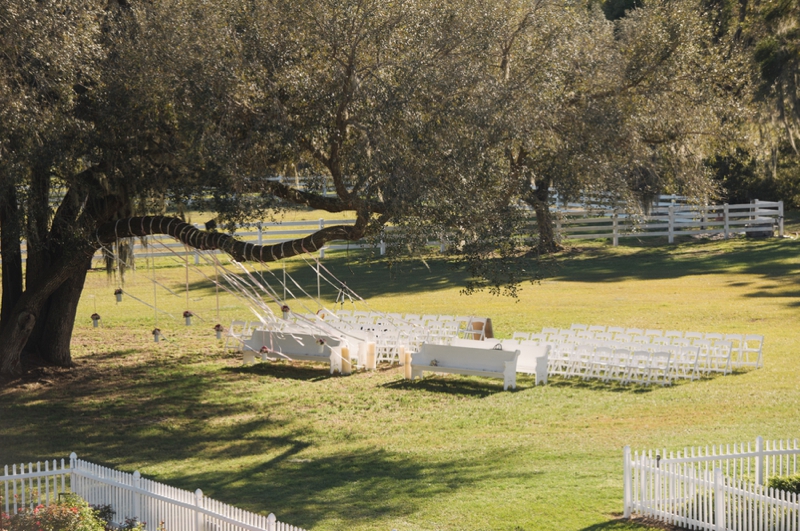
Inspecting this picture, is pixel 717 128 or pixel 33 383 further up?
pixel 717 128

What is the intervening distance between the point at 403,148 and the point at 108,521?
6581 mm

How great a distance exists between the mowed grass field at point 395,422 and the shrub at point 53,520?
242cm

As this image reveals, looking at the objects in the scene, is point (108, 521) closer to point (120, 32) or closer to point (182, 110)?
point (182, 110)

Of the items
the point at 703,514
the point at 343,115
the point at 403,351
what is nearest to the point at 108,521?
the point at 703,514

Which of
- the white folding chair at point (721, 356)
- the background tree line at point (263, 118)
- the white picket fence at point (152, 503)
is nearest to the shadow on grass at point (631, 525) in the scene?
the white picket fence at point (152, 503)

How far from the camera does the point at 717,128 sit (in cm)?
2258

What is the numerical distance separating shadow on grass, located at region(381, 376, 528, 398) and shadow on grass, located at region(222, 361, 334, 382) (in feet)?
5.85

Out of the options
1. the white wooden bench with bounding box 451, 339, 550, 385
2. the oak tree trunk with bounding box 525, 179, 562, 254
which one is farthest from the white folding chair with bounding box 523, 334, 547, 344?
the oak tree trunk with bounding box 525, 179, 562, 254

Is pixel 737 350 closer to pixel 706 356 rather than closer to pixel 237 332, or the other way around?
pixel 706 356

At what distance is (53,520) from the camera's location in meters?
8.63

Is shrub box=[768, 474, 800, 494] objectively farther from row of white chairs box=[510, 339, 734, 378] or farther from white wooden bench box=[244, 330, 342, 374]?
white wooden bench box=[244, 330, 342, 374]

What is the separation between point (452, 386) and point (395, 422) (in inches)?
113

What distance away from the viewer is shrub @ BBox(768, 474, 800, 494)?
9.30 m

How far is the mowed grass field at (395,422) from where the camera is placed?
10.9 m
